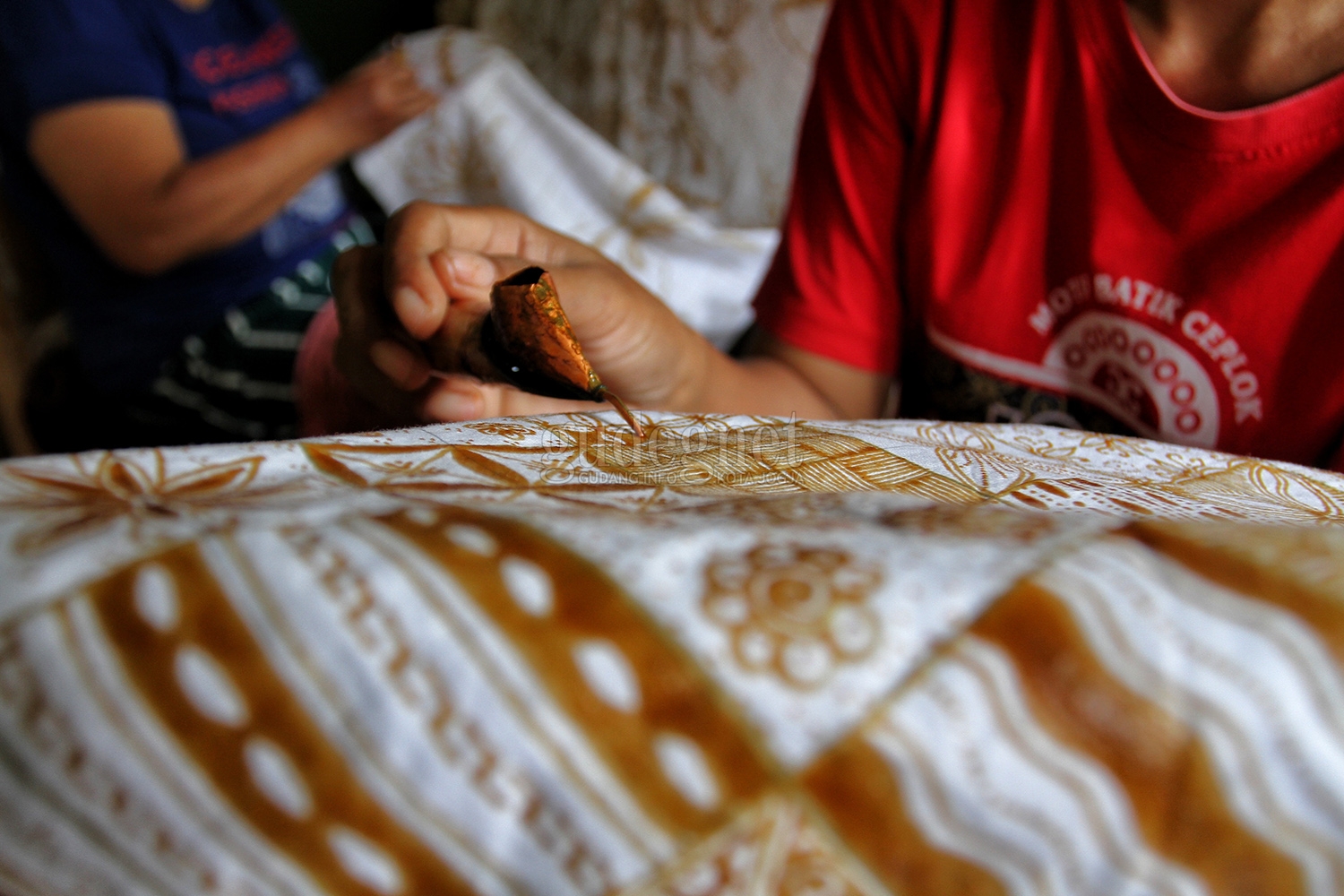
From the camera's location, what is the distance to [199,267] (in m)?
0.86

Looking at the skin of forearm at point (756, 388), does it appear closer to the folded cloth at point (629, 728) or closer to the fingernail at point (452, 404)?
the fingernail at point (452, 404)

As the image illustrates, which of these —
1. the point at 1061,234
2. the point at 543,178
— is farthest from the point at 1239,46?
the point at 543,178

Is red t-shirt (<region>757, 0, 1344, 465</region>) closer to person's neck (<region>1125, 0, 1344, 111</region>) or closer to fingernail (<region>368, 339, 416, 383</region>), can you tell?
person's neck (<region>1125, 0, 1344, 111</region>)

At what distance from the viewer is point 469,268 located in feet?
1.26

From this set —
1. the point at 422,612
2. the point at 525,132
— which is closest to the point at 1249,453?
the point at 422,612

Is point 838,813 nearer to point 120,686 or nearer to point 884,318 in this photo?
point 120,686

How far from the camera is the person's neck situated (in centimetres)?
43

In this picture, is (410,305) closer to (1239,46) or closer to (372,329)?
(372,329)

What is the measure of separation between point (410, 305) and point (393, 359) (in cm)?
6

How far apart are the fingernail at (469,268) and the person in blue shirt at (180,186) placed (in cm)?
52

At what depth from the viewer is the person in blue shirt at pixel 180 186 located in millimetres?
746

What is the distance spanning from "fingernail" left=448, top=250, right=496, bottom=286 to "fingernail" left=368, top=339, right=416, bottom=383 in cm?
6

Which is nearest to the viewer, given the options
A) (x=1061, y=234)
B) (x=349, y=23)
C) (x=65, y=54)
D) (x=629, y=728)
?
(x=629, y=728)

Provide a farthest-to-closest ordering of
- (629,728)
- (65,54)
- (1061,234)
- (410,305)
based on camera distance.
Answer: (65,54) → (1061,234) → (410,305) → (629,728)
